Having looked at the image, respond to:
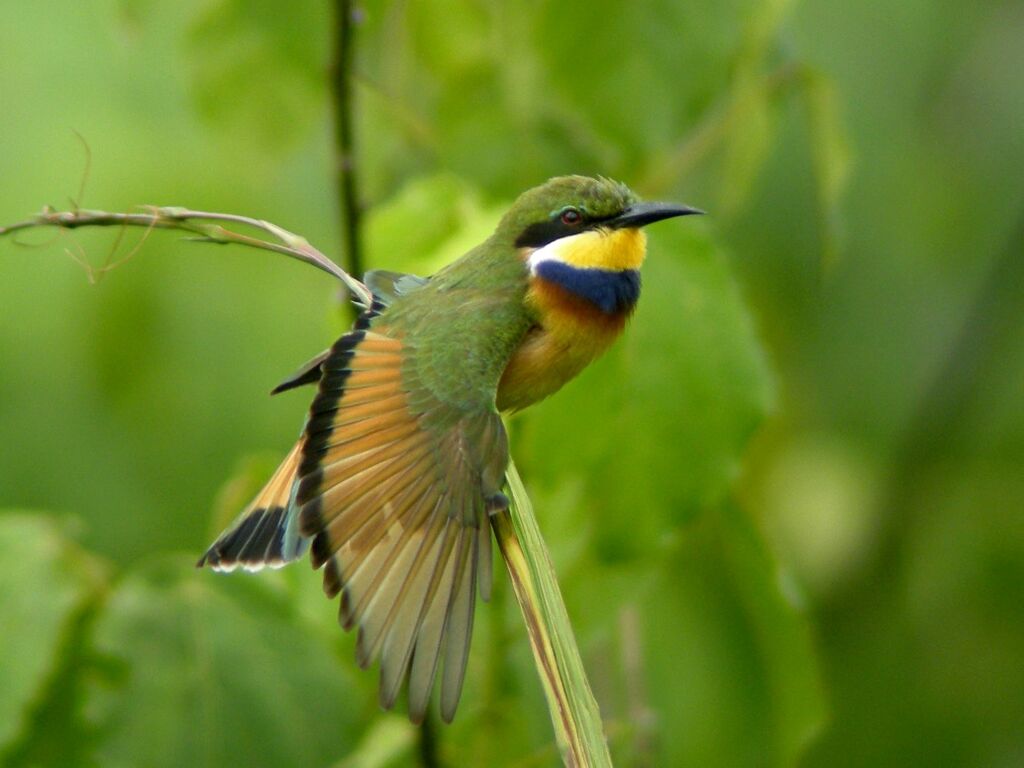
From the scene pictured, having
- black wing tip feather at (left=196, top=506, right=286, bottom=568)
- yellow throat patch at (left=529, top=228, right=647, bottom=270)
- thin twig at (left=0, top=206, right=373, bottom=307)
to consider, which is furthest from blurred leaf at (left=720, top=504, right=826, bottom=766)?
thin twig at (left=0, top=206, right=373, bottom=307)

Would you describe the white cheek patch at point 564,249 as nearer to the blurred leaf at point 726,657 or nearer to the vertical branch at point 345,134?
the vertical branch at point 345,134

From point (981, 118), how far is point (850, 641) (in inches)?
→ 49.8

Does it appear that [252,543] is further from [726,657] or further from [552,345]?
[726,657]

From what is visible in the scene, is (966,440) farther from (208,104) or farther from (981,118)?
(208,104)

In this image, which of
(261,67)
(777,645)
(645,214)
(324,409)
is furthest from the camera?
(261,67)

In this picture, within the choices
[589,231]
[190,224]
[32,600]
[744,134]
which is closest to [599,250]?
[589,231]

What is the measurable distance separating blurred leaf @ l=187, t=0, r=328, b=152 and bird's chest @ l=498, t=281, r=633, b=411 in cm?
60

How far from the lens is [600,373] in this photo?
1673 mm

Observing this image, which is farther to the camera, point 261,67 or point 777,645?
point 261,67

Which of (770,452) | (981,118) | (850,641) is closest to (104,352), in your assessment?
(770,452)

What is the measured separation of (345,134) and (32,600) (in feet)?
2.14

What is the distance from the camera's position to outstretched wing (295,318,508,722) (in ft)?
4.07

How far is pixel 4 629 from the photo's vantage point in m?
1.67

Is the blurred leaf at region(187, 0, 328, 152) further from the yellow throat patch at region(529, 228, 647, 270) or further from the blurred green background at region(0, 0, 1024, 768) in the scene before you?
Answer: the yellow throat patch at region(529, 228, 647, 270)
